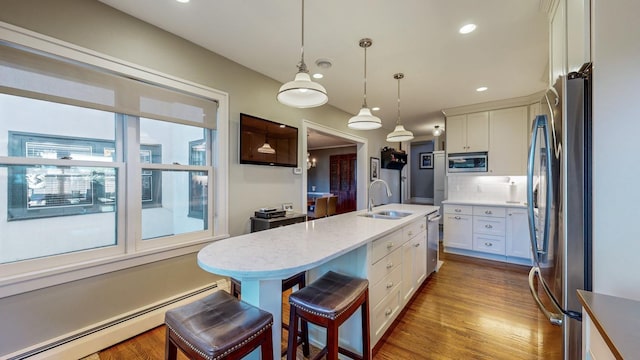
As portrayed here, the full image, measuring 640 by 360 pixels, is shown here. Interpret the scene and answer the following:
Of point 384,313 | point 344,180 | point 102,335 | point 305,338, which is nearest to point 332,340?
point 305,338

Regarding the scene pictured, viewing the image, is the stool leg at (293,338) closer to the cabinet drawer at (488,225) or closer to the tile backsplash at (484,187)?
the cabinet drawer at (488,225)

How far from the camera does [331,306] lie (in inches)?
51.1

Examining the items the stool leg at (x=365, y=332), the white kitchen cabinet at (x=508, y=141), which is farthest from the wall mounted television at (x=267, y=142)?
the white kitchen cabinet at (x=508, y=141)

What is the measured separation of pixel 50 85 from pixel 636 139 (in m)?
3.22

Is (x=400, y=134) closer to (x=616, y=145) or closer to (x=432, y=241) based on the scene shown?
(x=432, y=241)

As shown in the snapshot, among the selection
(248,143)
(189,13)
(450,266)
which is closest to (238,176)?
(248,143)

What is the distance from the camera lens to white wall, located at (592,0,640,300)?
103 centimetres

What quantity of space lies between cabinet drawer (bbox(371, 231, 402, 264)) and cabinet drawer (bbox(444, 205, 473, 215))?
271 cm

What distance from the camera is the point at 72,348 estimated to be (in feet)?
5.67

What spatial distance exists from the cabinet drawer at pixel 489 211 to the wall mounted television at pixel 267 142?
3.12 meters

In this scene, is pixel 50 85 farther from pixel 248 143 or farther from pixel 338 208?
pixel 338 208

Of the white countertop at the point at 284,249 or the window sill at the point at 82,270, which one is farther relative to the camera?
the window sill at the point at 82,270

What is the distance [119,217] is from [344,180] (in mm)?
6742

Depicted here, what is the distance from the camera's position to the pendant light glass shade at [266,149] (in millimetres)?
3066
